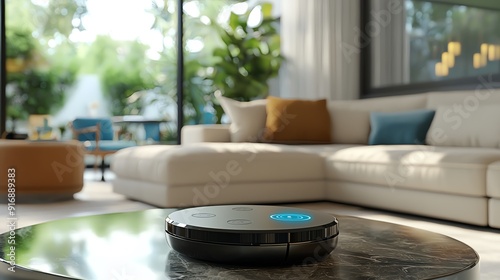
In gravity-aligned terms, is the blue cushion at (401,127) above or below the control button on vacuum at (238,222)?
above

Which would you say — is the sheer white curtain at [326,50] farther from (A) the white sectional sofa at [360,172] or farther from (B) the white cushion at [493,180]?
(B) the white cushion at [493,180]

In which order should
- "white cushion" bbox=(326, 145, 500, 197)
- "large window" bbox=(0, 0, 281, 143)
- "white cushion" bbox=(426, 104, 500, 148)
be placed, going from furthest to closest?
"large window" bbox=(0, 0, 281, 143) → "white cushion" bbox=(426, 104, 500, 148) → "white cushion" bbox=(326, 145, 500, 197)

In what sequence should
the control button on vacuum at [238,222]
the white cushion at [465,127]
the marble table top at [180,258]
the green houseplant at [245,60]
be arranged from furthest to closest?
the green houseplant at [245,60] < the white cushion at [465,127] < the control button on vacuum at [238,222] < the marble table top at [180,258]

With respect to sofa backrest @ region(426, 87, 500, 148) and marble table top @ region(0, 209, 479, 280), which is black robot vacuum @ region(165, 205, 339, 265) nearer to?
marble table top @ region(0, 209, 479, 280)

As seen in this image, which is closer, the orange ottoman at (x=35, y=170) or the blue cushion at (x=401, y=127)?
the orange ottoman at (x=35, y=170)

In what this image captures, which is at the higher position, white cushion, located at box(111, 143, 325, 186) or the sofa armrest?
the sofa armrest

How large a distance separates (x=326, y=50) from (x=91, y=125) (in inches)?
Answer: 114

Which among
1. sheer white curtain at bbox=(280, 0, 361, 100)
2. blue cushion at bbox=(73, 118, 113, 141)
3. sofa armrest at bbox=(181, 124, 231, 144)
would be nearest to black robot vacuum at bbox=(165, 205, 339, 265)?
sofa armrest at bbox=(181, 124, 231, 144)

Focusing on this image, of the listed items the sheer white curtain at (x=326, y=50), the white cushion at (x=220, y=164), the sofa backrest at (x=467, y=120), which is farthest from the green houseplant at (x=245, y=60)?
the sofa backrest at (x=467, y=120)

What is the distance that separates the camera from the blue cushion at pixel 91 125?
21.7 feet

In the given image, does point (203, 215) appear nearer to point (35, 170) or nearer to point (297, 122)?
point (35, 170)

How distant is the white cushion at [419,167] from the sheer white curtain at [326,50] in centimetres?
223

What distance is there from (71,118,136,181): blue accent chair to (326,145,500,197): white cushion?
292 centimetres

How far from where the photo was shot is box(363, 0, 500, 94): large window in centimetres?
457
